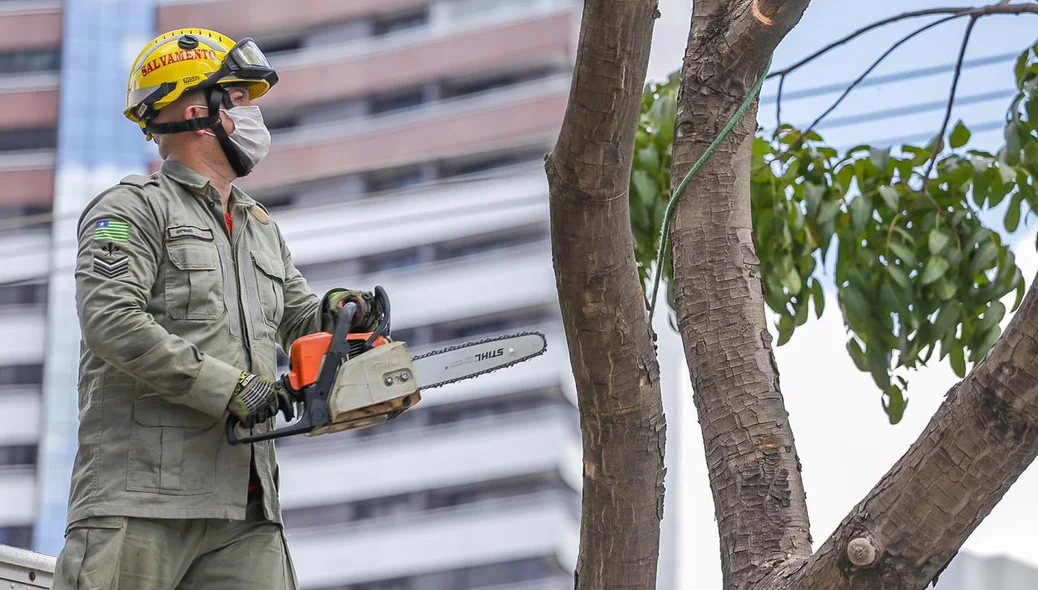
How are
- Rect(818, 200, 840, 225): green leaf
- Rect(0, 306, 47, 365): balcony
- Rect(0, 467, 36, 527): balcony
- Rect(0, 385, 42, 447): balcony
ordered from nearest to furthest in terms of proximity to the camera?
Rect(818, 200, 840, 225): green leaf
Rect(0, 467, 36, 527): balcony
Rect(0, 385, 42, 447): balcony
Rect(0, 306, 47, 365): balcony

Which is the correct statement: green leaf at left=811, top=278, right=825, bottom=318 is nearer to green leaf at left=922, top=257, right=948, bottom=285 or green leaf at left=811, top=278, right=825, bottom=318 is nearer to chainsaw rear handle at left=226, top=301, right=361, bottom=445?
green leaf at left=922, top=257, right=948, bottom=285

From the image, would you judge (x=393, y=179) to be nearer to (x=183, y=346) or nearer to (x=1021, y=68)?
(x=1021, y=68)

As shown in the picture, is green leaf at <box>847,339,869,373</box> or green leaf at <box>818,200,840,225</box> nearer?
green leaf at <box>818,200,840,225</box>

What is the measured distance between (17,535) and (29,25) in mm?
5512

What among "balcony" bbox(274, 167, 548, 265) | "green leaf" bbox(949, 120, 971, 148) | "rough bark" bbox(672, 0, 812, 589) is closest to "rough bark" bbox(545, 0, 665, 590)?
"rough bark" bbox(672, 0, 812, 589)

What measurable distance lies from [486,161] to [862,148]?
33.4ft

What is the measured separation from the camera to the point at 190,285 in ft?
6.24

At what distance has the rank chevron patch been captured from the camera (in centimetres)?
179

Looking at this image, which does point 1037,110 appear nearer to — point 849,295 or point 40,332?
point 849,295

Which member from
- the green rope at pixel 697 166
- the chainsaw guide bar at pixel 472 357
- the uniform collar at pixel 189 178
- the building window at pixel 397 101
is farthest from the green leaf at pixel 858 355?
the building window at pixel 397 101

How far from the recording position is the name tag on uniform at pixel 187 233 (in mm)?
1906

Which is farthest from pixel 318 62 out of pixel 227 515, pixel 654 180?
pixel 227 515

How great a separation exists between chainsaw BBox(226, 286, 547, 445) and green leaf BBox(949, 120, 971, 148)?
149 cm

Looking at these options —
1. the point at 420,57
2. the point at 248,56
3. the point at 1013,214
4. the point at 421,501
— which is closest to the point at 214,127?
the point at 248,56
